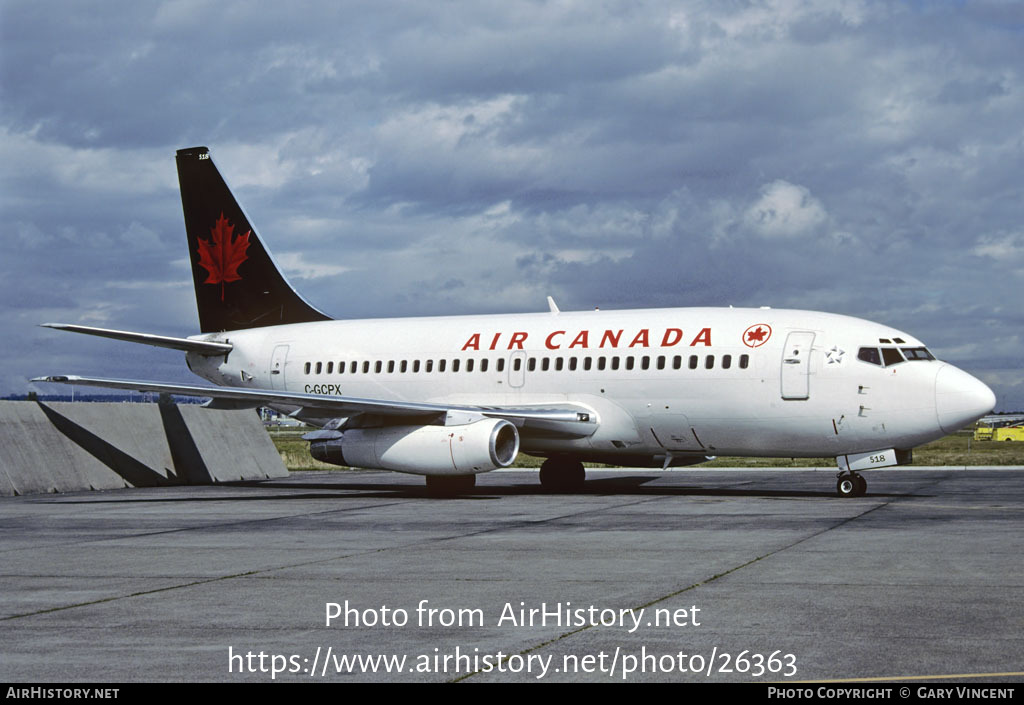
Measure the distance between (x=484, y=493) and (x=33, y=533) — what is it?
11230mm

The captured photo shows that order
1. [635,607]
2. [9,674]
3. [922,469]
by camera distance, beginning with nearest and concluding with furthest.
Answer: [9,674] < [635,607] < [922,469]

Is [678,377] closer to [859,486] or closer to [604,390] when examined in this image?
[604,390]

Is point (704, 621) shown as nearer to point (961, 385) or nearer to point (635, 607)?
point (635, 607)

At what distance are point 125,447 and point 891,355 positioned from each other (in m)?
18.8

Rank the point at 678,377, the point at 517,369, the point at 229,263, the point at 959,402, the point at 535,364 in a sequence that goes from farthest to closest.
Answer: the point at 229,263 < the point at 517,369 < the point at 535,364 < the point at 678,377 < the point at 959,402

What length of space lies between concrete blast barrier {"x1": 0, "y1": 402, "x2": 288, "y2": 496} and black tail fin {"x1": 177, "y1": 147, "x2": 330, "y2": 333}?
9.54 feet

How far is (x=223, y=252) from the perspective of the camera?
3253cm

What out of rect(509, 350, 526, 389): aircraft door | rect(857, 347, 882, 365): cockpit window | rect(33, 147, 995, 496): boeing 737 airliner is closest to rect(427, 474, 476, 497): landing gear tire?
rect(33, 147, 995, 496): boeing 737 airliner

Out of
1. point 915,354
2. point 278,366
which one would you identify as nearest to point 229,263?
point 278,366

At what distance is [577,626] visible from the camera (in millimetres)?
8766

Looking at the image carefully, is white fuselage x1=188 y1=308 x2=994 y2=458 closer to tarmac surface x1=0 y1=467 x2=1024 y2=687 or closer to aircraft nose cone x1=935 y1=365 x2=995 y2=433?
aircraft nose cone x1=935 y1=365 x2=995 y2=433

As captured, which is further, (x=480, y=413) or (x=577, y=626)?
(x=480, y=413)
